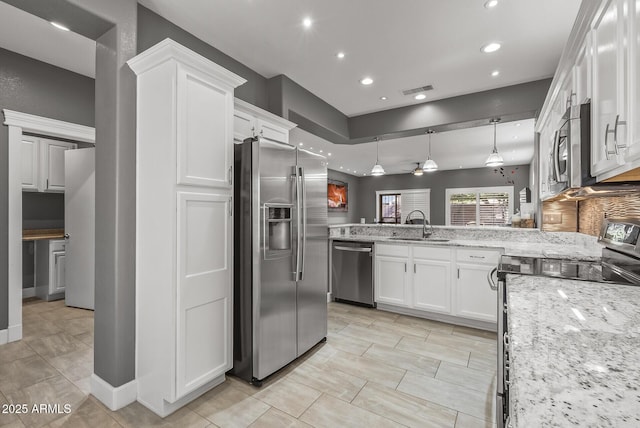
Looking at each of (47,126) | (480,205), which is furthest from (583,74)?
(480,205)

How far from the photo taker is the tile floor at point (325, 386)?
184 cm

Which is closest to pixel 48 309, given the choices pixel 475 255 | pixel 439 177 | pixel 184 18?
pixel 184 18

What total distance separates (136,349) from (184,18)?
2.55m

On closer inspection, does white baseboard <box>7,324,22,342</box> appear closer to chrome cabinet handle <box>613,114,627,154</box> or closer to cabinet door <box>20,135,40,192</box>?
cabinet door <box>20,135,40,192</box>

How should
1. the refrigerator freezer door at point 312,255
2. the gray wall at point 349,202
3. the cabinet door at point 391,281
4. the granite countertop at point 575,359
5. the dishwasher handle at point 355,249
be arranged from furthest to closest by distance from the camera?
the gray wall at point 349,202, the dishwasher handle at point 355,249, the cabinet door at point 391,281, the refrigerator freezer door at point 312,255, the granite countertop at point 575,359

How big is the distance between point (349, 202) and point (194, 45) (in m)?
8.69

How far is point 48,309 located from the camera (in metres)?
3.81

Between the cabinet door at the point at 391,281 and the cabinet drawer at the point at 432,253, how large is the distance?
185 mm

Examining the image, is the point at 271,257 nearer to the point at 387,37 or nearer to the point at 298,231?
the point at 298,231

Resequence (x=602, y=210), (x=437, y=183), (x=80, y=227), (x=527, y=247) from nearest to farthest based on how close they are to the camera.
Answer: (x=602, y=210), (x=527, y=247), (x=80, y=227), (x=437, y=183)

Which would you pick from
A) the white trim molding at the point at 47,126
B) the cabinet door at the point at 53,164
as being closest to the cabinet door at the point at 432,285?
the white trim molding at the point at 47,126

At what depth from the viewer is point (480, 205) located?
9.63 meters

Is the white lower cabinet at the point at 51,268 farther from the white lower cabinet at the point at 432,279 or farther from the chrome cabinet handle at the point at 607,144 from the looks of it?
the chrome cabinet handle at the point at 607,144

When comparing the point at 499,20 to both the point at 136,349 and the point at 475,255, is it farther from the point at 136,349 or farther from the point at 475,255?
the point at 136,349
